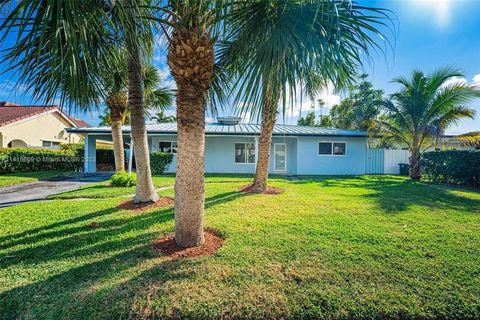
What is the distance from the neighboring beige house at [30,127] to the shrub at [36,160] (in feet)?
9.94

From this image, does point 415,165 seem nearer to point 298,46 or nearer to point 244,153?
point 244,153

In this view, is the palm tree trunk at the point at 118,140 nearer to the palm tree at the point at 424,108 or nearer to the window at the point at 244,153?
the window at the point at 244,153

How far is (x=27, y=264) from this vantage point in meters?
3.73

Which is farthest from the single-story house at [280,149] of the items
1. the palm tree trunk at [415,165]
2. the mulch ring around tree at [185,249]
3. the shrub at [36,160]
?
the mulch ring around tree at [185,249]

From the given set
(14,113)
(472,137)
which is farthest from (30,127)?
(472,137)

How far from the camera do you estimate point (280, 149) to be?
18578 millimetres

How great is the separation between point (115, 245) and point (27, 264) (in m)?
1.22

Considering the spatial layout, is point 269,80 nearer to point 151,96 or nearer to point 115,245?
point 115,245

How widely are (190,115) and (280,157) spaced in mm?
15245

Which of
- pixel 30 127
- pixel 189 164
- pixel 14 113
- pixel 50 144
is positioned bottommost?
pixel 189 164

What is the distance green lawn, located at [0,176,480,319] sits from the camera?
2.75 metres

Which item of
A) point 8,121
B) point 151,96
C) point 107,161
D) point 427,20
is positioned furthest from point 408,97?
point 8,121

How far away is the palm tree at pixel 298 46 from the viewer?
2883mm

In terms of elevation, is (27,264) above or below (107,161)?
below
